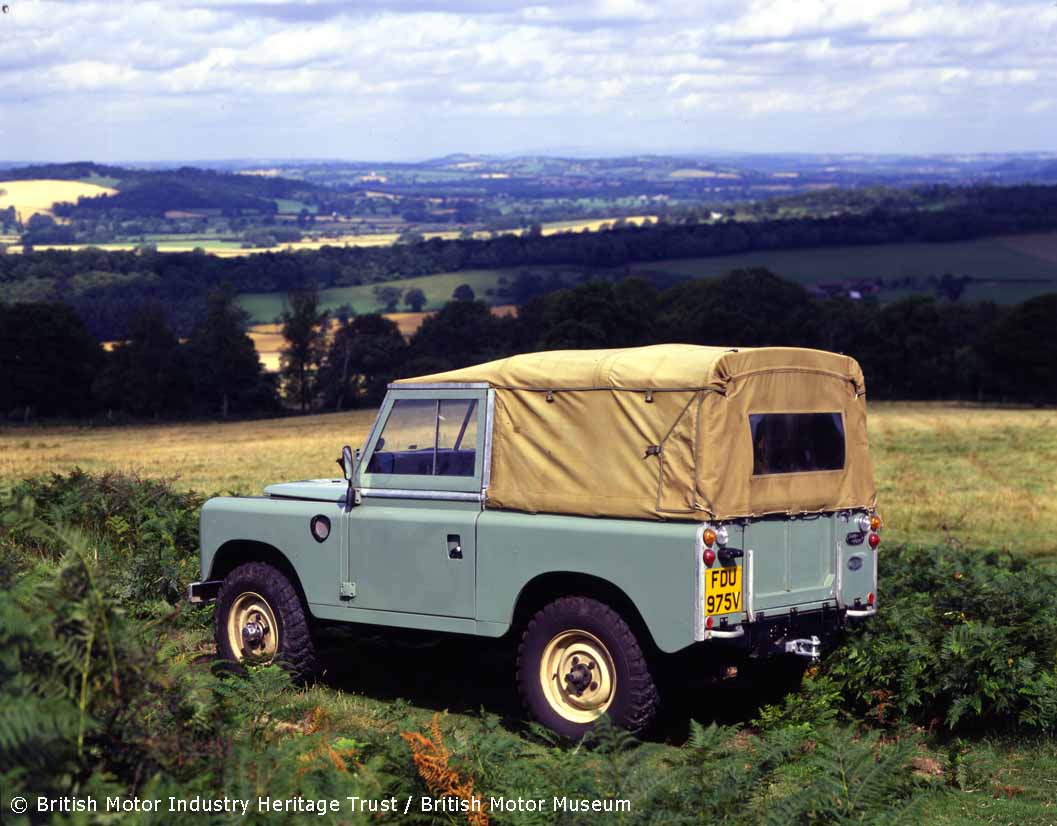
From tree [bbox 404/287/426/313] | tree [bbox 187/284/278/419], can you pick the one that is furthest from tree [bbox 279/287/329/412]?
tree [bbox 404/287/426/313]

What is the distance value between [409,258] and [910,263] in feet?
206

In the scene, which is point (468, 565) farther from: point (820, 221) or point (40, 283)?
point (820, 221)

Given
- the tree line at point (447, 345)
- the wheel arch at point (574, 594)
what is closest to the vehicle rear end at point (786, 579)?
the wheel arch at point (574, 594)

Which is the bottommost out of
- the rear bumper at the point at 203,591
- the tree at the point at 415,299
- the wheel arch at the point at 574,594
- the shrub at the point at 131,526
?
the tree at the point at 415,299

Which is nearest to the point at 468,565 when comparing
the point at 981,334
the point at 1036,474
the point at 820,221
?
the point at 1036,474

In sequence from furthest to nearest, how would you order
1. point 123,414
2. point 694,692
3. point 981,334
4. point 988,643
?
point 981,334
point 123,414
point 694,692
point 988,643

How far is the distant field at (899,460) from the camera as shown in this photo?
2512cm

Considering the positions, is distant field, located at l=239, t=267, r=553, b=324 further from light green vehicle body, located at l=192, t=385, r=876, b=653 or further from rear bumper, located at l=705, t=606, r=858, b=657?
rear bumper, located at l=705, t=606, r=858, b=657

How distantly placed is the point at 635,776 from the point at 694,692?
4.94 meters

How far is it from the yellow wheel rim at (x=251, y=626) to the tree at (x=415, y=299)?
417 ft

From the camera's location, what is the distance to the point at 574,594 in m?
8.51

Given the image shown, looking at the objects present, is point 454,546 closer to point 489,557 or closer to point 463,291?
point 489,557

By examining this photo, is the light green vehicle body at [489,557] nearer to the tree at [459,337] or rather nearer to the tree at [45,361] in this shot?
the tree at [45,361]

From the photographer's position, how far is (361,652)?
11133mm
